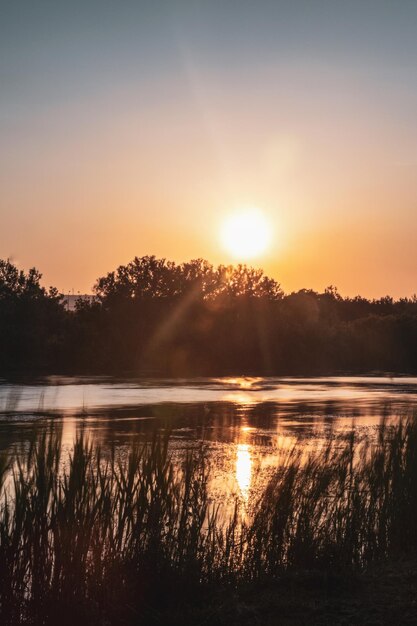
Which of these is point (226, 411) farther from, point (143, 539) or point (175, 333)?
point (175, 333)

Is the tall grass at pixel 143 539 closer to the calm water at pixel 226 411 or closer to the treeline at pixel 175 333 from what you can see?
the calm water at pixel 226 411

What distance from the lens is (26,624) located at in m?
7.07

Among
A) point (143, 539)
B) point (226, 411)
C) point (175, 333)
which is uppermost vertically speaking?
point (175, 333)

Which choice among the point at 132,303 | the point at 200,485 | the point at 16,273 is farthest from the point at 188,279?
the point at 200,485

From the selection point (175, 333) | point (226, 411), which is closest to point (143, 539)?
point (226, 411)

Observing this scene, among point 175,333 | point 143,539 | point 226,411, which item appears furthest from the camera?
point 175,333

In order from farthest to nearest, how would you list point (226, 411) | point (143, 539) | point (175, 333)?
point (175, 333) → point (226, 411) → point (143, 539)

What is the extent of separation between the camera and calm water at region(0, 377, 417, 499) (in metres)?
18.1

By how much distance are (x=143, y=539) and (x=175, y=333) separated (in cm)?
6634

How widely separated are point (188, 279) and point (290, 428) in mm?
56381

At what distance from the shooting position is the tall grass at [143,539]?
7281mm

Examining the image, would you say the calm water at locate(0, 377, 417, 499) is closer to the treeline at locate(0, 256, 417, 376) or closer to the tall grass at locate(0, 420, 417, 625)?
the tall grass at locate(0, 420, 417, 625)

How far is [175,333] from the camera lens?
74.1 metres

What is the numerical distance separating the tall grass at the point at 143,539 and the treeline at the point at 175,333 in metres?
56.2
